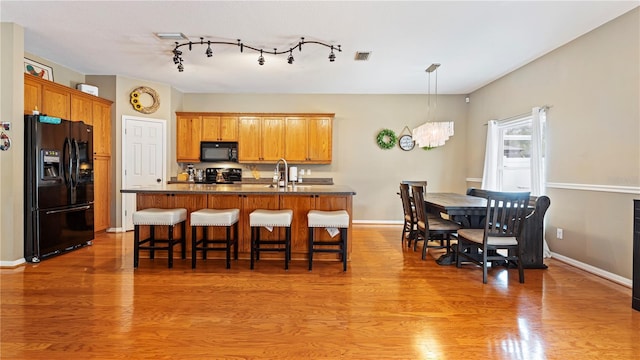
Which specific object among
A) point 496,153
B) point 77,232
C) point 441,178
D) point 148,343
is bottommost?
point 148,343

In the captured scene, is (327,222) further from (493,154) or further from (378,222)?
(493,154)

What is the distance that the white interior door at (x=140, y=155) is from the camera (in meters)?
5.59

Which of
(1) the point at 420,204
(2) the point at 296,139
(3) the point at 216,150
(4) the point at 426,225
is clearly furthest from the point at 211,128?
(4) the point at 426,225

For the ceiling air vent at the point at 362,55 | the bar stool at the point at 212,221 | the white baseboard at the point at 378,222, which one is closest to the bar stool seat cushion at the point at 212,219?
the bar stool at the point at 212,221

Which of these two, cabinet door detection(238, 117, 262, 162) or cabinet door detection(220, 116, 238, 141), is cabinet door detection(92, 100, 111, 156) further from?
cabinet door detection(238, 117, 262, 162)

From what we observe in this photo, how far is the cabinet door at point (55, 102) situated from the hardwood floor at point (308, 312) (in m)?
2.02

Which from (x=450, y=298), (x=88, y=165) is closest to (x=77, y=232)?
(x=88, y=165)

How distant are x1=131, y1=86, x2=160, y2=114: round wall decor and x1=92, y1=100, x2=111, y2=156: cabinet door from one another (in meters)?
0.40

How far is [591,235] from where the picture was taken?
3.61 m

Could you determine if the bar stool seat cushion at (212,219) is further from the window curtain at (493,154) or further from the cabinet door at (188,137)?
the window curtain at (493,154)

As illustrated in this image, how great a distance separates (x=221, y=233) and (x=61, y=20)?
2.87 metres

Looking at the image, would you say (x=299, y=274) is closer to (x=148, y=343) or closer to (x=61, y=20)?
(x=148, y=343)

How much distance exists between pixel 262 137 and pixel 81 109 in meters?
2.85

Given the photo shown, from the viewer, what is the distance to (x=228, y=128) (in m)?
6.32
